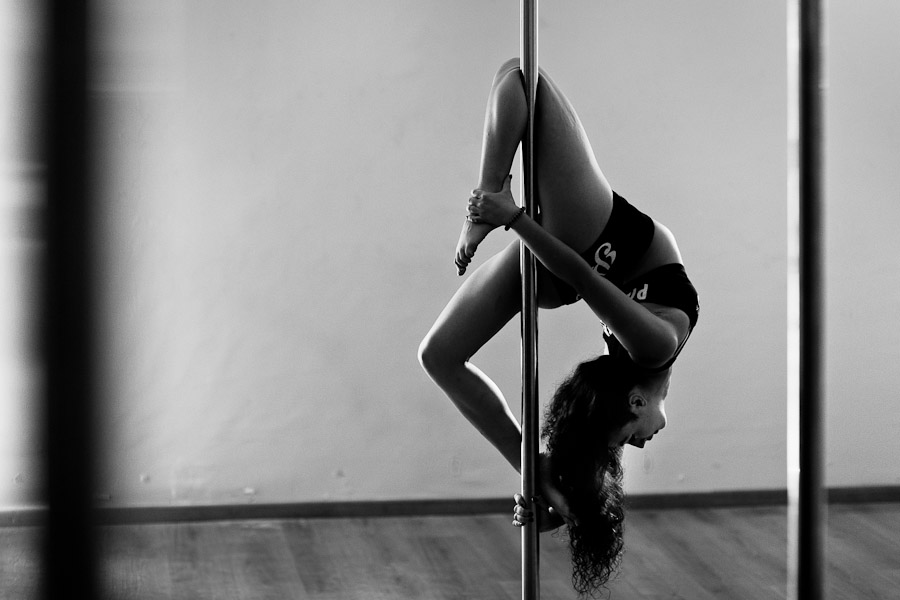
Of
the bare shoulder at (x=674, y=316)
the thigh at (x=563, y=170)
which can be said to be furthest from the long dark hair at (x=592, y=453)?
the thigh at (x=563, y=170)

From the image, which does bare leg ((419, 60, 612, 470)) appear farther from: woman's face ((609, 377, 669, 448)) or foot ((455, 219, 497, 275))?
woman's face ((609, 377, 669, 448))

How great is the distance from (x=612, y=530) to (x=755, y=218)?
6.57 feet

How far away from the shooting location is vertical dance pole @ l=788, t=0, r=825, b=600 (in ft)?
4.87

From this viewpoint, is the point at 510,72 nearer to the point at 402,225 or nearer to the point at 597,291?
the point at 597,291

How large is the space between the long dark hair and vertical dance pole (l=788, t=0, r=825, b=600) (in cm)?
27

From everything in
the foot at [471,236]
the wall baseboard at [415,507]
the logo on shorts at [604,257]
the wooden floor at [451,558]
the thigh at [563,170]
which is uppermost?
the thigh at [563,170]

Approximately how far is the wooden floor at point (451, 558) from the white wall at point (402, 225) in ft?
0.54

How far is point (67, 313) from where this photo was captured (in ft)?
2.04

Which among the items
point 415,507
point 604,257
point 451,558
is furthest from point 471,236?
point 415,507

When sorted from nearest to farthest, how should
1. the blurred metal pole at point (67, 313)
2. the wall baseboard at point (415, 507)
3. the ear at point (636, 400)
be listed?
the blurred metal pole at point (67, 313)
the ear at point (636, 400)
the wall baseboard at point (415, 507)

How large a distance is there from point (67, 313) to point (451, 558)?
2.40 metres

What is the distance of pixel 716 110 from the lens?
10.7ft

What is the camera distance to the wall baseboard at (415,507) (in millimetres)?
3160

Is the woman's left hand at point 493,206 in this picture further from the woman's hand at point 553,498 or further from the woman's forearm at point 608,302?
the woman's hand at point 553,498
